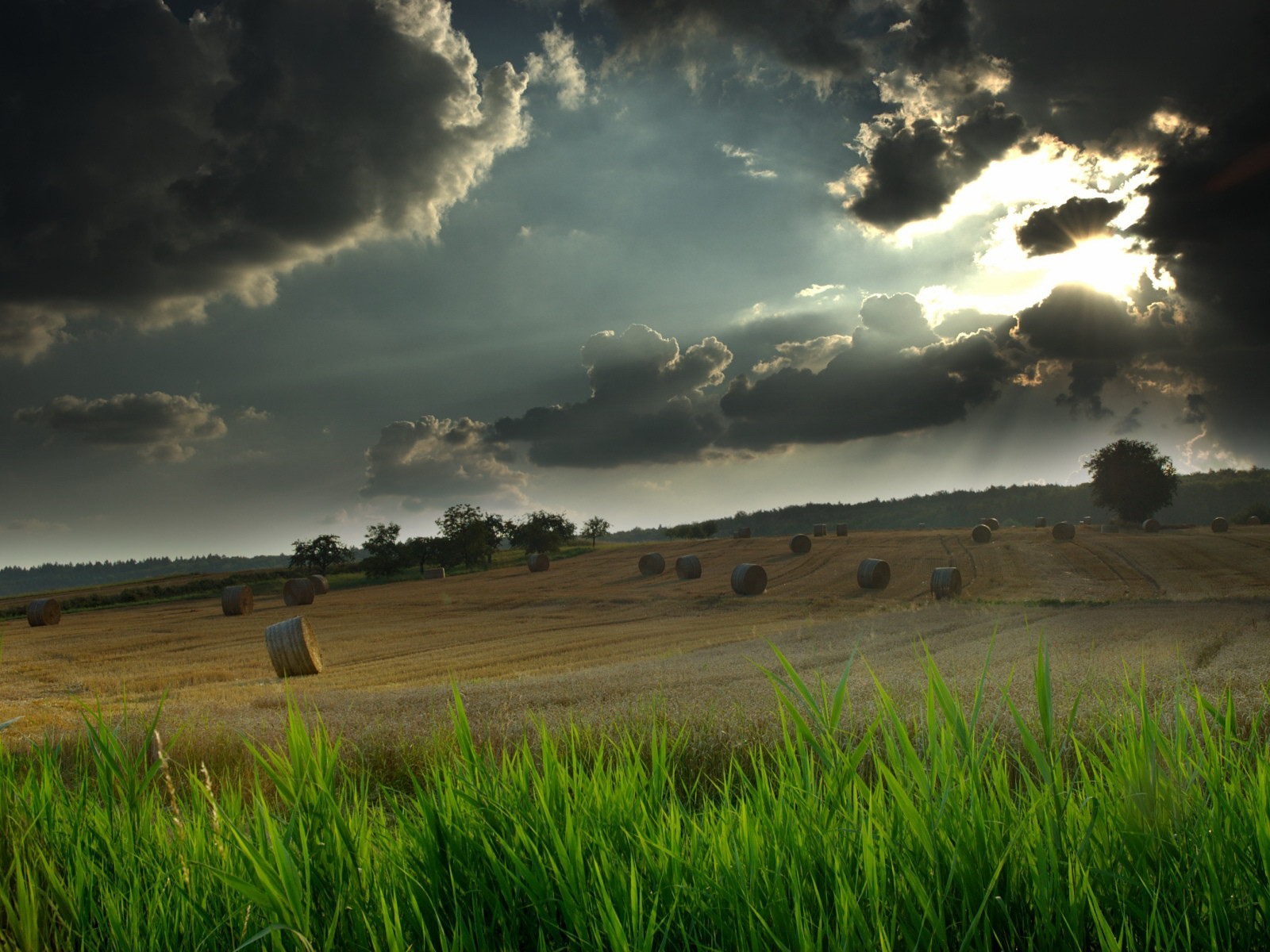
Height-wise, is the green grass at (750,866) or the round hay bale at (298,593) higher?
the green grass at (750,866)

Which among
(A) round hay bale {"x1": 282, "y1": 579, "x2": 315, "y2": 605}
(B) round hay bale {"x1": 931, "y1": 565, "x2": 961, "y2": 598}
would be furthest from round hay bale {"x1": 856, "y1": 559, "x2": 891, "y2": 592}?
(A) round hay bale {"x1": 282, "y1": 579, "x2": 315, "y2": 605}

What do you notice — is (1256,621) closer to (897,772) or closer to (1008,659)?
(1008,659)

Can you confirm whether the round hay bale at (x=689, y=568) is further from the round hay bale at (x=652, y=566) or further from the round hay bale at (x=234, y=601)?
the round hay bale at (x=234, y=601)

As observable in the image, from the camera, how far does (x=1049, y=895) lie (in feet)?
5.57

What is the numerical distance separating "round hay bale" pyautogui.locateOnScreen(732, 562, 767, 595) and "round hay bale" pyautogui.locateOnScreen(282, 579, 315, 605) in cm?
2259

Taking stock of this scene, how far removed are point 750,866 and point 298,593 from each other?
1748 inches

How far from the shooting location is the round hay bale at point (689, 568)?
41531 millimetres

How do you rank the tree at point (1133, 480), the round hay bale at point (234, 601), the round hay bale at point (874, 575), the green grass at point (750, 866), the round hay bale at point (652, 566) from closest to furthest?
the green grass at point (750, 866) → the round hay bale at point (874, 575) → the round hay bale at point (234, 601) → the round hay bale at point (652, 566) → the tree at point (1133, 480)

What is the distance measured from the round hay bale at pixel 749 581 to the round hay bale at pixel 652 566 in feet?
35.9

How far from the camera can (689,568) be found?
137 feet

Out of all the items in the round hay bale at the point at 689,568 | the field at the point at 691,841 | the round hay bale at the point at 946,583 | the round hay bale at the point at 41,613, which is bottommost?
the round hay bale at the point at 946,583

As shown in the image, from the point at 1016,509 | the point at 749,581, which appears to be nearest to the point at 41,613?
the point at 749,581

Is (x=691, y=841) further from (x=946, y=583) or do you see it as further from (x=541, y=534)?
(x=541, y=534)

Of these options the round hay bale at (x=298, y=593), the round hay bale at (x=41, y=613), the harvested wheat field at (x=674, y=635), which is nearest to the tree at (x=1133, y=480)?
the harvested wheat field at (x=674, y=635)
